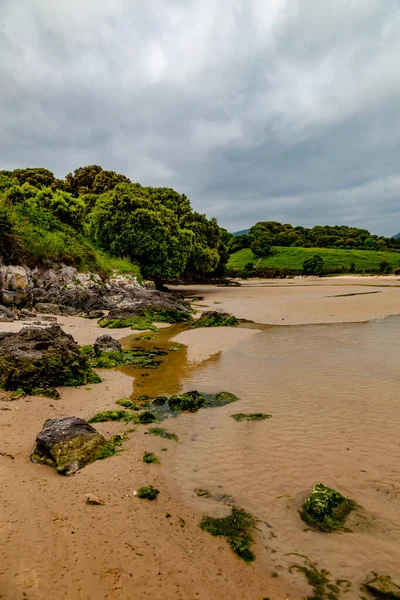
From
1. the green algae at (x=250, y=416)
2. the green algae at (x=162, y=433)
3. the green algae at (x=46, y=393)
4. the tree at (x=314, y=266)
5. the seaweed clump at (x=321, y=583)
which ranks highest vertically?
the tree at (x=314, y=266)

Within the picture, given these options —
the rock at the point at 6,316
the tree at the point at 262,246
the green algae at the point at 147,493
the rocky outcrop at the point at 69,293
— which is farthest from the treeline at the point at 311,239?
the green algae at the point at 147,493

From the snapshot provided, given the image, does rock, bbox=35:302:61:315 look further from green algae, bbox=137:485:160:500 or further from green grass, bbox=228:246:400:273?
green grass, bbox=228:246:400:273

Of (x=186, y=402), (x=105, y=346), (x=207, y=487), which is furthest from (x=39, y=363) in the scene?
(x=207, y=487)

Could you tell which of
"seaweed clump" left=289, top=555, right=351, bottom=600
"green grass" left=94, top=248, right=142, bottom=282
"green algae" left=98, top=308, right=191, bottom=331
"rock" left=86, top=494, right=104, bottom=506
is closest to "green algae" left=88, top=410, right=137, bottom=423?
"rock" left=86, top=494, right=104, bottom=506

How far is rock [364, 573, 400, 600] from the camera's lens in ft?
12.6

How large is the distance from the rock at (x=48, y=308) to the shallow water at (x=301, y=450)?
13458mm

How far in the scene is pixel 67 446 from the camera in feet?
20.2

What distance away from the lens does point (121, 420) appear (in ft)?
26.8

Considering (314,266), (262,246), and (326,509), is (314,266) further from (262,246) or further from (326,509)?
(326,509)

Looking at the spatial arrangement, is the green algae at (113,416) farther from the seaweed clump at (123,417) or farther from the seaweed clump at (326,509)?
the seaweed clump at (326,509)

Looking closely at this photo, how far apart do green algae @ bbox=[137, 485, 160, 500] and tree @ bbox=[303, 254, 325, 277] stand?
88.7m

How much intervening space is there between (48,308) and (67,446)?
19.6m

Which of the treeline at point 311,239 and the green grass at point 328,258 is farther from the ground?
the treeline at point 311,239

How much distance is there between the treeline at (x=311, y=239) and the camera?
109188 millimetres
